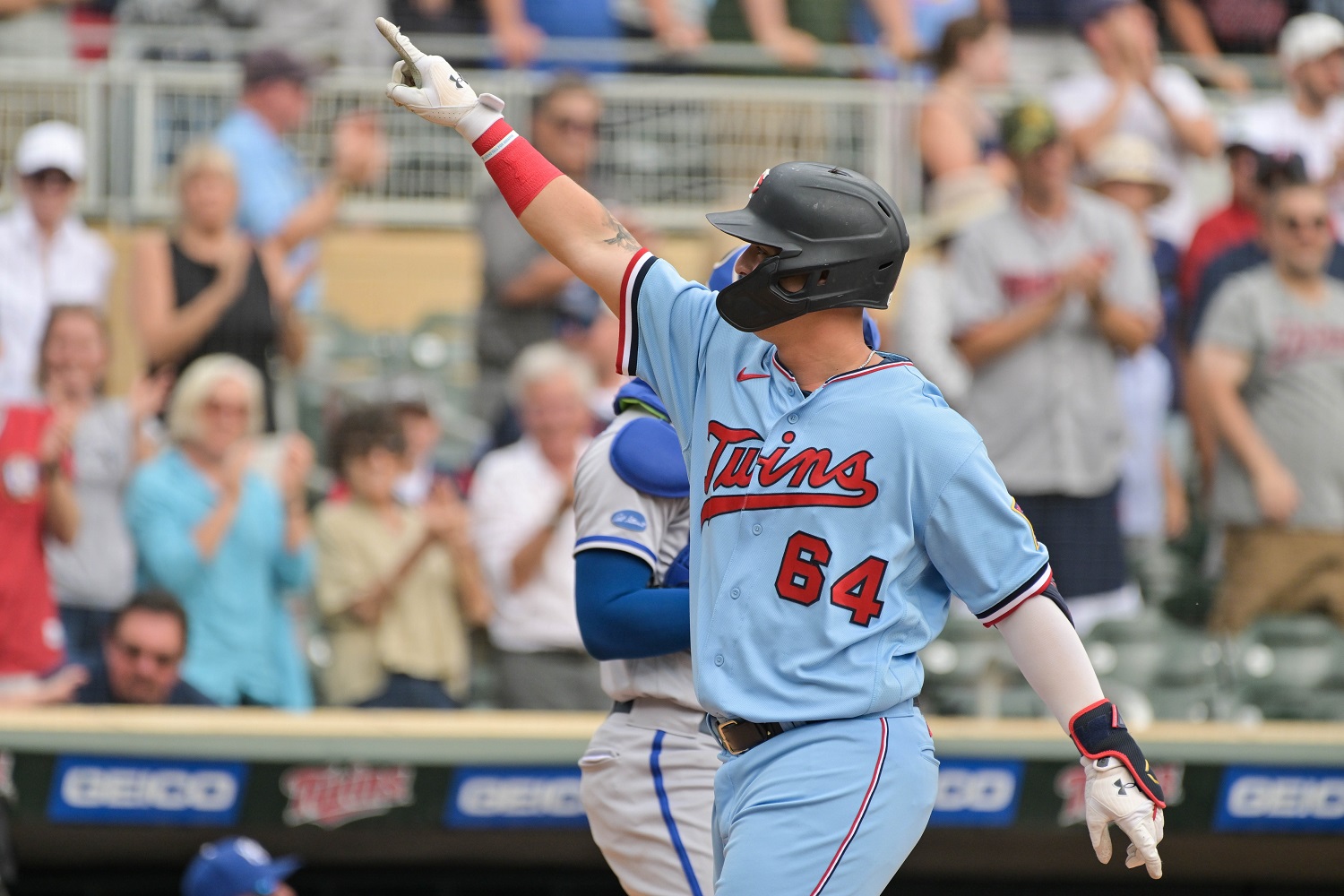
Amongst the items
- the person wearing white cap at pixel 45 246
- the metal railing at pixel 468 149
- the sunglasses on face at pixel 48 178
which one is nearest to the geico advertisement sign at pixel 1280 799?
the metal railing at pixel 468 149

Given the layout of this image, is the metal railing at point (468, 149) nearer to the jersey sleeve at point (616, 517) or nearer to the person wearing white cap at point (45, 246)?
the person wearing white cap at point (45, 246)

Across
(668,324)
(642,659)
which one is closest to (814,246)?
(668,324)

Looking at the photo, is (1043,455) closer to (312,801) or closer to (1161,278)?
(1161,278)

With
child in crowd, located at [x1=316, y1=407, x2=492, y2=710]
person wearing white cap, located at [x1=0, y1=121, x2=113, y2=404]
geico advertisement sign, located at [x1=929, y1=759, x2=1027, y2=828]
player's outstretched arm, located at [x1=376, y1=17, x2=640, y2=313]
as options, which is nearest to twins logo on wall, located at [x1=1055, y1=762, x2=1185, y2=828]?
geico advertisement sign, located at [x1=929, y1=759, x2=1027, y2=828]

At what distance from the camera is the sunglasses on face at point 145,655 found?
525cm

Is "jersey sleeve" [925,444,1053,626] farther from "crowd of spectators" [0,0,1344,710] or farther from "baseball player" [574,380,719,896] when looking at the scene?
"crowd of spectators" [0,0,1344,710]

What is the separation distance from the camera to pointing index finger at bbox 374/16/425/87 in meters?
2.95

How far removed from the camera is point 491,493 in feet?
18.7

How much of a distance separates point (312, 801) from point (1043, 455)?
2.66 meters

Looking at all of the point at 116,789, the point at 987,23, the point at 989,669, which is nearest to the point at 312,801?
the point at 116,789

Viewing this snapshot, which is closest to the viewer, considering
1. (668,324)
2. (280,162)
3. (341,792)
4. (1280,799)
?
(668,324)

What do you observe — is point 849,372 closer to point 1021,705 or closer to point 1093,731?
point 1093,731

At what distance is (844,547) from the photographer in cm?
265

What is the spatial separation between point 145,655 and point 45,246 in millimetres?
1876
